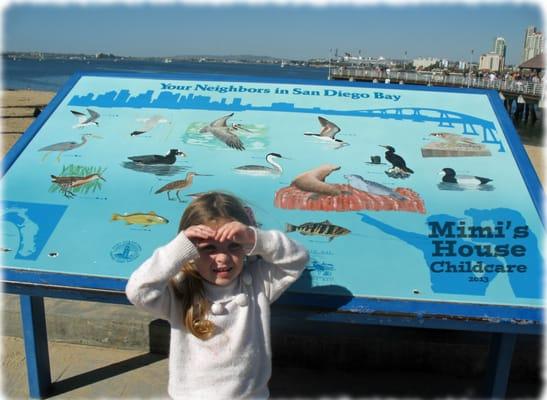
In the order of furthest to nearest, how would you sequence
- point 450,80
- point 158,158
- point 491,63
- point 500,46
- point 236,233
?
point 500,46 → point 491,63 → point 450,80 → point 158,158 → point 236,233

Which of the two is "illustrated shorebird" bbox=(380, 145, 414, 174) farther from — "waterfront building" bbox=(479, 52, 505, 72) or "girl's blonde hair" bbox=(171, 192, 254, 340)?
"waterfront building" bbox=(479, 52, 505, 72)

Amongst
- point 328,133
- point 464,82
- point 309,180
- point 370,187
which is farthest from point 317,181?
point 464,82

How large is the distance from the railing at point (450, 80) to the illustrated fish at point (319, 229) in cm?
2619

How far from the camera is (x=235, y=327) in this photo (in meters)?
2.17

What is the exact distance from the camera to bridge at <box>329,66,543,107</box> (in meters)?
27.1

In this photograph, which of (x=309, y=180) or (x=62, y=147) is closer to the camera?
(x=309, y=180)

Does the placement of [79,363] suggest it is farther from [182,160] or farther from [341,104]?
[341,104]

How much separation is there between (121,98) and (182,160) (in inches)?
34.8

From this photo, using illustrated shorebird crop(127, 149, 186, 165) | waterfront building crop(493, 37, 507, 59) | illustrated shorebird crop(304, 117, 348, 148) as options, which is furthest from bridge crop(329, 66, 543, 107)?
waterfront building crop(493, 37, 507, 59)

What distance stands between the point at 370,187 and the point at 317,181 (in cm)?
31

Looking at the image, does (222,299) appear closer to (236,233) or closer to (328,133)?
(236,233)

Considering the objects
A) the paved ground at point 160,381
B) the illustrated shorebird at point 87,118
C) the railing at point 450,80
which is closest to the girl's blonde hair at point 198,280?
the paved ground at point 160,381

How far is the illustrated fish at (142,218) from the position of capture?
9.36 feet

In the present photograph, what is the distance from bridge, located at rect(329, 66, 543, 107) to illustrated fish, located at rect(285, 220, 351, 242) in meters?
18.6
